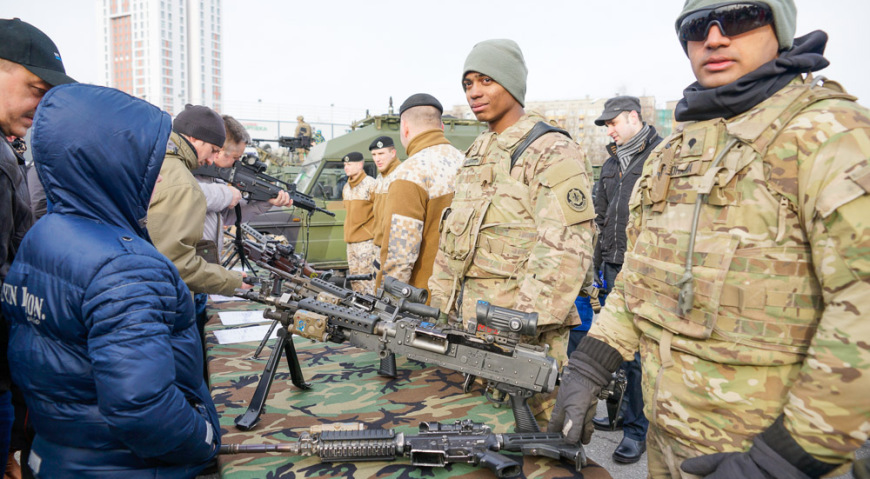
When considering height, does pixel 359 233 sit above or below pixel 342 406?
above

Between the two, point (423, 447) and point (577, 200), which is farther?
point (577, 200)

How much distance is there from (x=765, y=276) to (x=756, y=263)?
0.12 feet

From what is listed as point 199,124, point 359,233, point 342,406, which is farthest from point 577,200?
point 359,233

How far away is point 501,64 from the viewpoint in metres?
2.28

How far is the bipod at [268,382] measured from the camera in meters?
1.98

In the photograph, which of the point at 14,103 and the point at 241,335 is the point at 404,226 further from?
the point at 14,103

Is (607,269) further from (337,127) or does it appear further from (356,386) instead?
(337,127)

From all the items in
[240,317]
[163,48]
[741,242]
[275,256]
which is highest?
[163,48]

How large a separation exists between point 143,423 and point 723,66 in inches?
69.2

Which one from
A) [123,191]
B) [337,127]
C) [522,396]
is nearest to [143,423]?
[123,191]

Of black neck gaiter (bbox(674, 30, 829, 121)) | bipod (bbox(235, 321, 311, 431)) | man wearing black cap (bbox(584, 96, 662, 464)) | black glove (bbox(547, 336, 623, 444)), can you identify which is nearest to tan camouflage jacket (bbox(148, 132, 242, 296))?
bipod (bbox(235, 321, 311, 431))

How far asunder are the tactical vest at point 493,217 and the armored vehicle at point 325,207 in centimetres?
530

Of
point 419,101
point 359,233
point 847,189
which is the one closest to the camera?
point 847,189

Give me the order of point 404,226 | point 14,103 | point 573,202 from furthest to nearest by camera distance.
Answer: point 404,226, point 573,202, point 14,103
